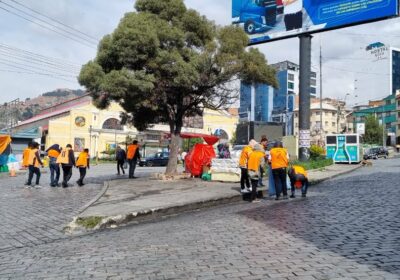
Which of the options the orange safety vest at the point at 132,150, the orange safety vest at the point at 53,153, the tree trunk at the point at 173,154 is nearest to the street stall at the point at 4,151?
the orange safety vest at the point at 132,150

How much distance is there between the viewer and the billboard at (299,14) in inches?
811

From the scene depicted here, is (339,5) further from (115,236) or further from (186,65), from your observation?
(115,236)

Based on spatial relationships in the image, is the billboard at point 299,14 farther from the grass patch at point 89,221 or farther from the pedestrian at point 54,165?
the grass patch at point 89,221

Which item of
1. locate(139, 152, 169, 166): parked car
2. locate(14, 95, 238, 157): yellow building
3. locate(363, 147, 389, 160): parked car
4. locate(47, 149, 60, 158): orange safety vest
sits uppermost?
locate(14, 95, 238, 157): yellow building

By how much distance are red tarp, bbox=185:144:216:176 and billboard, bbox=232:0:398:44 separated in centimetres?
937

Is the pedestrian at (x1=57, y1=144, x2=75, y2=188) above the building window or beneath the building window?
beneath

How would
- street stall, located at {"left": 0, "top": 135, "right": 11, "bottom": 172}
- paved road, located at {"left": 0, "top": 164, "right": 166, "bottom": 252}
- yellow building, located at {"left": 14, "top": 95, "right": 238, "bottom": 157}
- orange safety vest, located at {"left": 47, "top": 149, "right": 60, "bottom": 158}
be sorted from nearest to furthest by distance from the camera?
paved road, located at {"left": 0, "top": 164, "right": 166, "bottom": 252} < orange safety vest, located at {"left": 47, "top": 149, "right": 60, "bottom": 158} < street stall, located at {"left": 0, "top": 135, "right": 11, "bottom": 172} < yellow building, located at {"left": 14, "top": 95, "right": 238, "bottom": 157}

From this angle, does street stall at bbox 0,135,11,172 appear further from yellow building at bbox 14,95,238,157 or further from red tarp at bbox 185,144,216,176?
yellow building at bbox 14,95,238,157

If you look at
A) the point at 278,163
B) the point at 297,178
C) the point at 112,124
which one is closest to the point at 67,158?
the point at 278,163

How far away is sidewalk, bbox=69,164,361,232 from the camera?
9.25 meters

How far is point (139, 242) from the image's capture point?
697 centimetres

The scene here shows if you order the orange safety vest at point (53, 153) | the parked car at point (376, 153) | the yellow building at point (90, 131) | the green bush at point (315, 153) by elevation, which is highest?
the yellow building at point (90, 131)

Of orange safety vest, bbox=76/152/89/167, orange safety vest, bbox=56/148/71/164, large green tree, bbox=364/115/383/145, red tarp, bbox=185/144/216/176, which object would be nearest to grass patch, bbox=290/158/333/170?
red tarp, bbox=185/144/216/176

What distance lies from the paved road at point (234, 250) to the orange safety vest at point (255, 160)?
1985 millimetres
